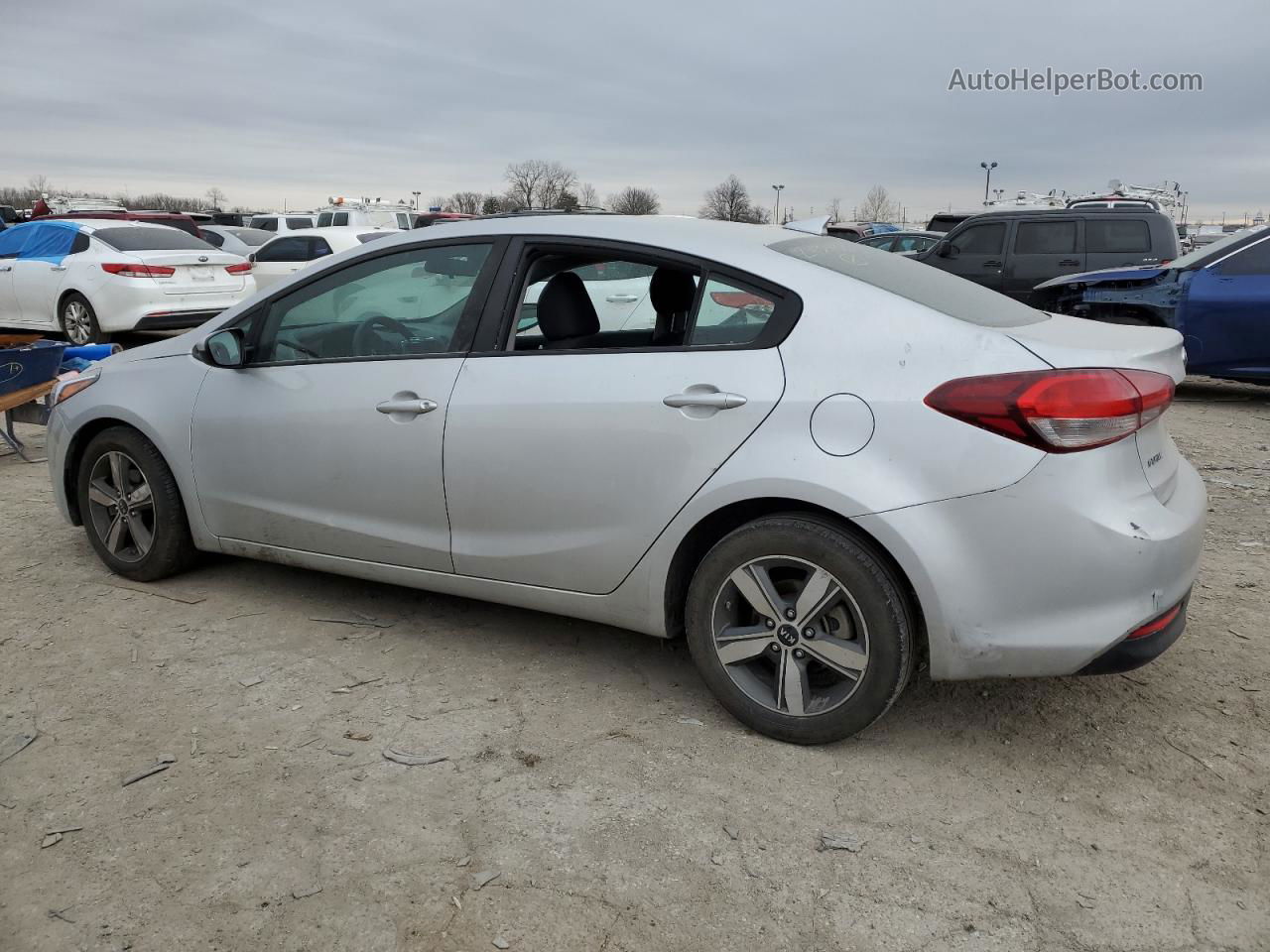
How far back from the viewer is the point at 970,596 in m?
2.84

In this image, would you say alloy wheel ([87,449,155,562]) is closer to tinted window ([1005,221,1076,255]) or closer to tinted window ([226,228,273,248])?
tinted window ([1005,221,1076,255])

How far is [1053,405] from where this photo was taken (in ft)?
9.01

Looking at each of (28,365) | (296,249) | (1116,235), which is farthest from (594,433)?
(296,249)

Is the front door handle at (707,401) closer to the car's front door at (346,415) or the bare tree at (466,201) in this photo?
the car's front door at (346,415)

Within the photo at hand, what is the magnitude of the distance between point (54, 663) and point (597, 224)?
253 centimetres

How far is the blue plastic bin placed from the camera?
6.68 m

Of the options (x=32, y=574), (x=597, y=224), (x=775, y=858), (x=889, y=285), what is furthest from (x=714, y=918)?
(x=32, y=574)

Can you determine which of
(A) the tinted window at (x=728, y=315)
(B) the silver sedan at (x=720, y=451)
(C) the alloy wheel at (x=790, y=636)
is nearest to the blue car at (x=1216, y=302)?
(B) the silver sedan at (x=720, y=451)

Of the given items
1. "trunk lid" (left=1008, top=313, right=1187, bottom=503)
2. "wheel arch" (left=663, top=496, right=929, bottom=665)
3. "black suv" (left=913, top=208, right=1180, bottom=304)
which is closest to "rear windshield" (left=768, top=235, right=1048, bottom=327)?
"trunk lid" (left=1008, top=313, right=1187, bottom=503)

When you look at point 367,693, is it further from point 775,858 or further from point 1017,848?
point 1017,848

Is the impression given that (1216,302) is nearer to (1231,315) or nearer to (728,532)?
(1231,315)

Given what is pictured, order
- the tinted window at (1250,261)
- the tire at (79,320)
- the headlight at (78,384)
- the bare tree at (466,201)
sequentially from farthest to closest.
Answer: the bare tree at (466,201), the tire at (79,320), the tinted window at (1250,261), the headlight at (78,384)

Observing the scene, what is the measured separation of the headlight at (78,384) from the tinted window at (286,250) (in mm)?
13101

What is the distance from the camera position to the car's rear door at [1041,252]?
533 inches
